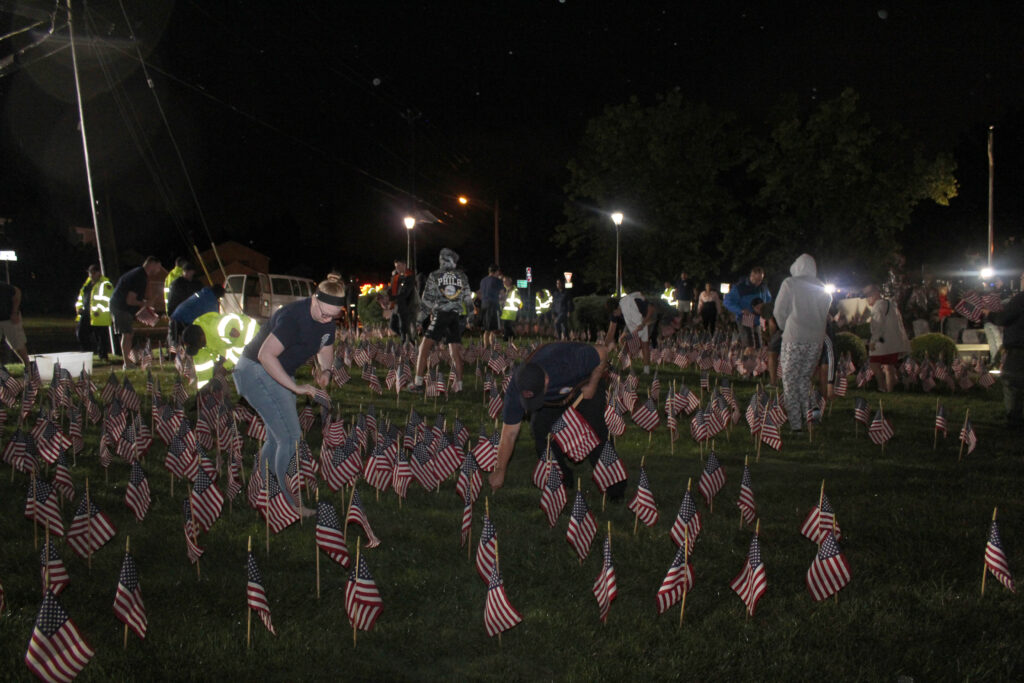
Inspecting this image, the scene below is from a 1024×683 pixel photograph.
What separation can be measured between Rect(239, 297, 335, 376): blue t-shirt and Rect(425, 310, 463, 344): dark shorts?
18.7 feet

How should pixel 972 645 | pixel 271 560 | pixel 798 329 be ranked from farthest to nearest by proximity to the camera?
1. pixel 798 329
2. pixel 271 560
3. pixel 972 645

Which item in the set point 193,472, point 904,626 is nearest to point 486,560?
point 904,626

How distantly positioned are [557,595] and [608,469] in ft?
5.34

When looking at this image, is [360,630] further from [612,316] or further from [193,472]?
[612,316]

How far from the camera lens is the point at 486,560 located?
15.1ft

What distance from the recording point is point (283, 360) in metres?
6.19

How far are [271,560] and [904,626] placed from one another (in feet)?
12.1

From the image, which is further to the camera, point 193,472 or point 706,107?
point 706,107

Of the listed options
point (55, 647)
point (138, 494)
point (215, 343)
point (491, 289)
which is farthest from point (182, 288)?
point (55, 647)

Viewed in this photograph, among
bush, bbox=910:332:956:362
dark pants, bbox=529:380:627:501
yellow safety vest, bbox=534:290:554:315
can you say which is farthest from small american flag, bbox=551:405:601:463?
yellow safety vest, bbox=534:290:554:315

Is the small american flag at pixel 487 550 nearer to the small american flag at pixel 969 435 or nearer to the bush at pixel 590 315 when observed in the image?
the small american flag at pixel 969 435

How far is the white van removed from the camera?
28.2 meters

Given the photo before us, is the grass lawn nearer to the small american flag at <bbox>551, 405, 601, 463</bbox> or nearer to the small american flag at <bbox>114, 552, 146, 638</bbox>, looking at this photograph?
the small american flag at <bbox>114, 552, 146, 638</bbox>

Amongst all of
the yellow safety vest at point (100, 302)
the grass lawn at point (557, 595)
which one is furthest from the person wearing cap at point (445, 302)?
the yellow safety vest at point (100, 302)
